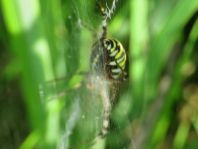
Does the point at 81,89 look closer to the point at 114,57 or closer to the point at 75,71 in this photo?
the point at 75,71

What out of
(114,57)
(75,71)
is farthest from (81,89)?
(114,57)

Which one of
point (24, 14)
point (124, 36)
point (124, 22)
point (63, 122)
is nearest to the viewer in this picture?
point (24, 14)

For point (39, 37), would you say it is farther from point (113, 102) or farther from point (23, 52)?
point (113, 102)

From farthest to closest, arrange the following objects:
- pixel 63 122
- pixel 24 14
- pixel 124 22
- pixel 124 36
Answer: pixel 124 22
pixel 124 36
pixel 63 122
pixel 24 14

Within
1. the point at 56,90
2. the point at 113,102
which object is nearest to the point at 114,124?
the point at 113,102
